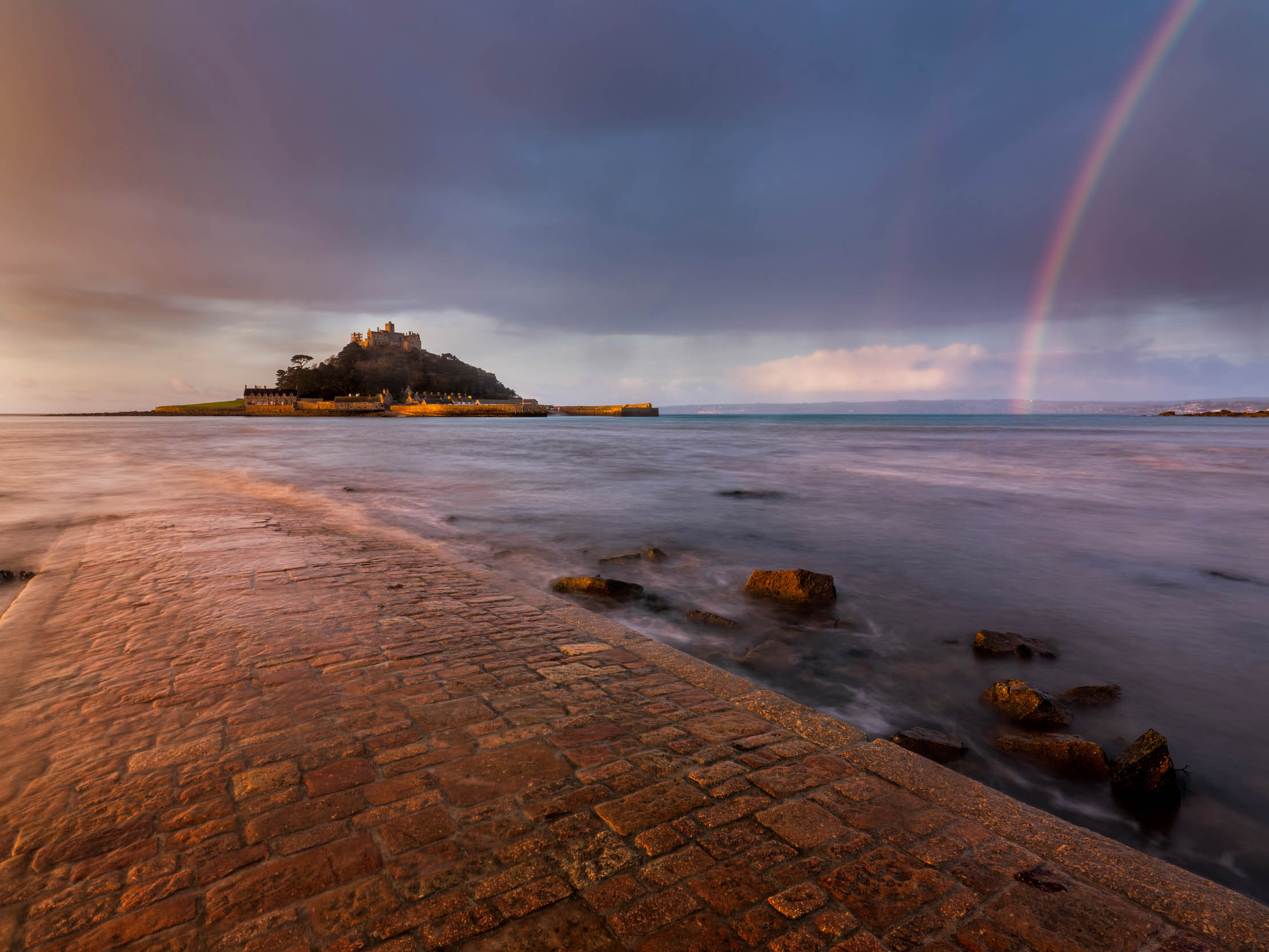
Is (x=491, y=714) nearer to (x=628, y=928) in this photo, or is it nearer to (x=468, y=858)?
(x=468, y=858)

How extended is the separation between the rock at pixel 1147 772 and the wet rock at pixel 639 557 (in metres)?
6.65

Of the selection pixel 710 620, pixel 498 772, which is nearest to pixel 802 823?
pixel 498 772

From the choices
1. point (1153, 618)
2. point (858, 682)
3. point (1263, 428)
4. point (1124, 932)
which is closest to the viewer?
point (1124, 932)

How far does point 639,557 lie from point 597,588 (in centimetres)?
238

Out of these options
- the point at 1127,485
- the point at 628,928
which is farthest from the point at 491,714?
the point at 1127,485

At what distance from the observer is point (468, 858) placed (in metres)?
2.63

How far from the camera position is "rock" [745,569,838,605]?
786cm

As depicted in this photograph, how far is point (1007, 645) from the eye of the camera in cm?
659

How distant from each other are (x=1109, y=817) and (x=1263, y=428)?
11388 cm

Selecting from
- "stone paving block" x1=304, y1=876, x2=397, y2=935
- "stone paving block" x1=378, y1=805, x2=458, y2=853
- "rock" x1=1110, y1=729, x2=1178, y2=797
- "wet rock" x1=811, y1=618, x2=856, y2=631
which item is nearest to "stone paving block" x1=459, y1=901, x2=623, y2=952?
"stone paving block" x1=304, y1=876, x2=397, y2=935

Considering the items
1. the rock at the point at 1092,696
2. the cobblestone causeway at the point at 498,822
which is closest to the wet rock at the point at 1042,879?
the cobblestone causeway at the point at 498,822

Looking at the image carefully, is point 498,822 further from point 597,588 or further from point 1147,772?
point 597,588

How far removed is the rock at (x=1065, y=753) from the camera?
14.5 ft

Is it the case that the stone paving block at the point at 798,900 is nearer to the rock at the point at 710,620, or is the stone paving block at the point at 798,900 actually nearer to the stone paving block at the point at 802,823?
the stone paving block at the point at 802,823
